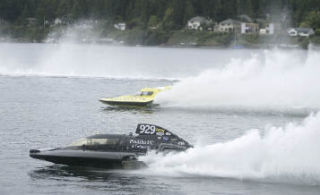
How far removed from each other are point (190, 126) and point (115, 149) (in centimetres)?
1365

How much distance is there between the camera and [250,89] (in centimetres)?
5488

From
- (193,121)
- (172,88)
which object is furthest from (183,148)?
(172,88)

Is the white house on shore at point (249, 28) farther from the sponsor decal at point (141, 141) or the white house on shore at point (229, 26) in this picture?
the sponsor decal at point (141, 141)

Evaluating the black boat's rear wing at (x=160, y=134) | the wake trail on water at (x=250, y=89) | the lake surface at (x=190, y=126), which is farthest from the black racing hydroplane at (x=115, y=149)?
the wake trail on water at (x=250, y=89)

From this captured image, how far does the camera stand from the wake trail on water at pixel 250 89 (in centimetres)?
5231

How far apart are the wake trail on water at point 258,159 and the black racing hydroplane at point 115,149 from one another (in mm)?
495

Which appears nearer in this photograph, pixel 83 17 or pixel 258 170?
pixel 258 170

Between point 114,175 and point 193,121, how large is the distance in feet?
54.1

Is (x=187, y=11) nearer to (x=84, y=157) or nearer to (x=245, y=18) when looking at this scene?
(x=245, y=18)

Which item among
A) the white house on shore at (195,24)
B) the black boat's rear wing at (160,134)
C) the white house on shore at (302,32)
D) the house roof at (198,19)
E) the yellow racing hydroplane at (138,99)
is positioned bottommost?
the black boat's rear wing at (160,134)

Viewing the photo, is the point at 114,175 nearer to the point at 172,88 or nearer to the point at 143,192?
the point at 143,192

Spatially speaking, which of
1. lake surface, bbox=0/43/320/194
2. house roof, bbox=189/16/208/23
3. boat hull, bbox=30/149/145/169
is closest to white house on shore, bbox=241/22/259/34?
house roof, bbox=189/16/208/23

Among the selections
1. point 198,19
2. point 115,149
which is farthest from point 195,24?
point 115,149

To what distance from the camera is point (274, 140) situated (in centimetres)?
2825
